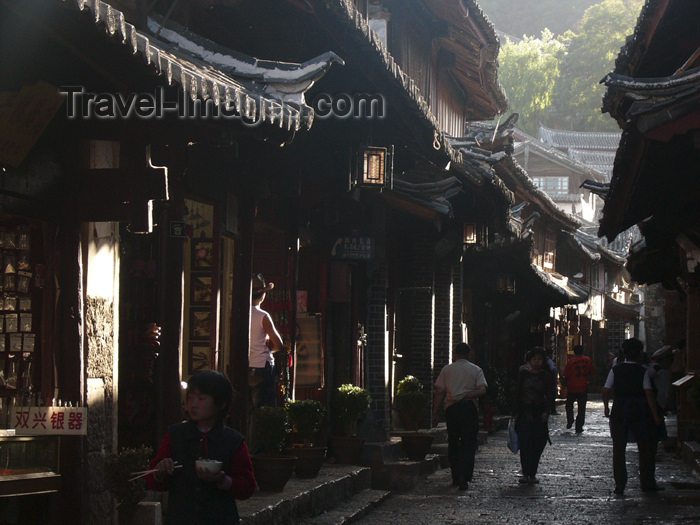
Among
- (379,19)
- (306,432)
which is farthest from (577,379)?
(306,432)

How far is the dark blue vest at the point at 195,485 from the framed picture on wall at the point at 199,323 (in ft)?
16.5

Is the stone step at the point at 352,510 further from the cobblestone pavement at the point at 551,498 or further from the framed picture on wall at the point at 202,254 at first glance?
the framed picture on wall at the point at 202,254

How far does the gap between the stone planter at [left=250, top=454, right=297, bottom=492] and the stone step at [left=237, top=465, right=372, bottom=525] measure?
0.09 m

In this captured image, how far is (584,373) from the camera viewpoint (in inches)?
987

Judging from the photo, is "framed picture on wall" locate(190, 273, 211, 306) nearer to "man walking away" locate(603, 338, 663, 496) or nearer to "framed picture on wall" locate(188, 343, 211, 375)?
"framed picture on wall" locate(188, 343, 211, 375)

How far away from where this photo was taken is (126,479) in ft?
21.5

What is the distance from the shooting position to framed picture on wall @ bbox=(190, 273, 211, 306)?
10.3 m

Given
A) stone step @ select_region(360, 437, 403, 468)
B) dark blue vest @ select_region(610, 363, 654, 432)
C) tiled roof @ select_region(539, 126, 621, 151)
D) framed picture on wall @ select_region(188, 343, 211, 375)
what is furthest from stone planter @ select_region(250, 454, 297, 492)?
tiled roof @ select_region(539, 126, 621, 151)

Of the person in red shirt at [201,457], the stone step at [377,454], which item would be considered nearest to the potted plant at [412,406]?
the stone step at [377,454]

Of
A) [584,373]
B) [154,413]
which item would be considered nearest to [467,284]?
[584,373]

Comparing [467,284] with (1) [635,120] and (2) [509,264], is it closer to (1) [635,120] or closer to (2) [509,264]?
(2) [509,264]

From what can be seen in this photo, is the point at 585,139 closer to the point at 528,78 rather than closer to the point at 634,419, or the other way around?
the point at 528,78

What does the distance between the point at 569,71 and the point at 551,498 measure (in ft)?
206

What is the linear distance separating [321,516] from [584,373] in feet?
51.3
